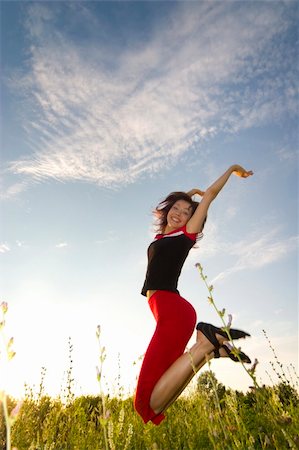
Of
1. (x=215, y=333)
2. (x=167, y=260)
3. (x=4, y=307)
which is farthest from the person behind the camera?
(x=167, y=260)

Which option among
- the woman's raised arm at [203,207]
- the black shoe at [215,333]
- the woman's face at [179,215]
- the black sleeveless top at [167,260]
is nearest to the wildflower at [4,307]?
the black shoe at [215,333]

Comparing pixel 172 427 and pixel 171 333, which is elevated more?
pixel 171 333

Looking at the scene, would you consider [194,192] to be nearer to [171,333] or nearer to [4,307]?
[171,333]

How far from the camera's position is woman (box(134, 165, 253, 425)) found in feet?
8.98

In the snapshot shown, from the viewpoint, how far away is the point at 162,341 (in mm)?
2904

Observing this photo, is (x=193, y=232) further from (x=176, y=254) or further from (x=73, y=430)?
(x=73, y=430)

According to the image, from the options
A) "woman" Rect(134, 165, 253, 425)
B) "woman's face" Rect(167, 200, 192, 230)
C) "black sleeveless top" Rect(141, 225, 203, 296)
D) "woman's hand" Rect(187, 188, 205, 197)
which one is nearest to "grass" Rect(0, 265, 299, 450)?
"woman" Rect(134, 165, 253, 425)

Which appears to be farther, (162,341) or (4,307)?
(162,341)

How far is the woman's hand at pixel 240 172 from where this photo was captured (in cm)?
386

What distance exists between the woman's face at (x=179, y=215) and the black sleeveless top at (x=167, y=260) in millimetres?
305

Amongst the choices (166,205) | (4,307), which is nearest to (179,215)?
(166,205)

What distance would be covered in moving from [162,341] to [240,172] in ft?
6.81

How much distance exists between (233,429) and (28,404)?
3.30 metres

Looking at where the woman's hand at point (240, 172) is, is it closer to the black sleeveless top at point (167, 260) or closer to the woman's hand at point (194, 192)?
the woman's hand at point (194, 192)
